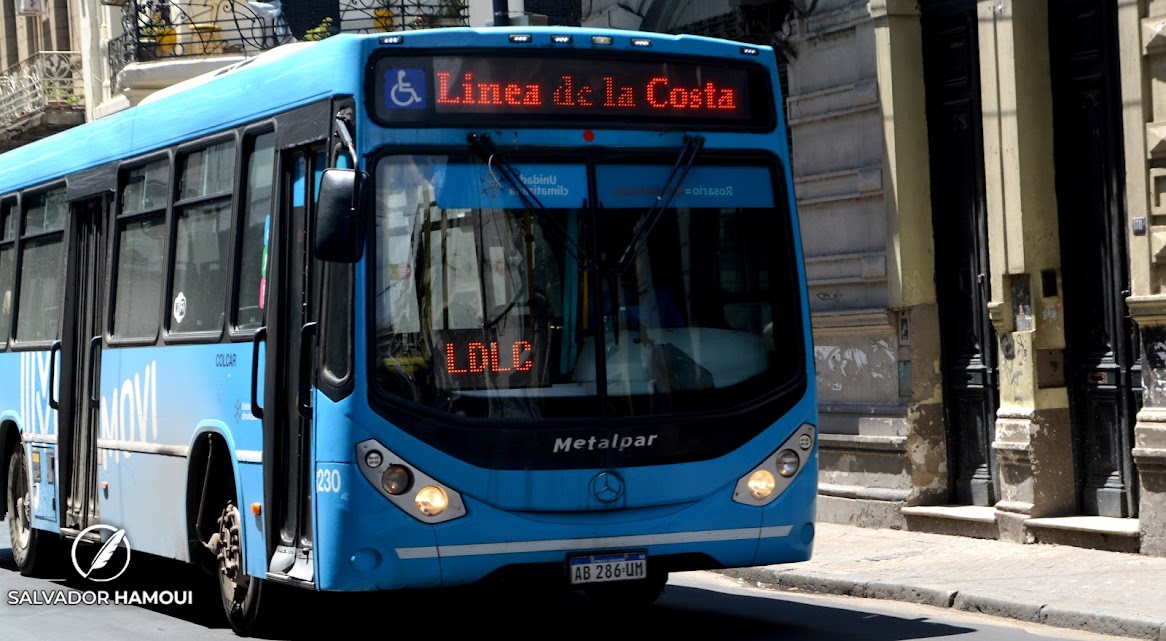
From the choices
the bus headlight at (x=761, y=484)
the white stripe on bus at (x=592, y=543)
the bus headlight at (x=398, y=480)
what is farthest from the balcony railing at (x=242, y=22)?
the bus headlight at (x=398, y=480)

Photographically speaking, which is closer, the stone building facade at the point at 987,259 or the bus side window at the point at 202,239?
the bus side window at the point at 202,239

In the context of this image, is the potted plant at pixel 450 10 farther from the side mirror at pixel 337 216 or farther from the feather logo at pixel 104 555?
the side mirror at pixel 337 216

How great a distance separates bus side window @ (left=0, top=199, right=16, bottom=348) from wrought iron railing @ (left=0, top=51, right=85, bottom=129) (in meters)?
16.0

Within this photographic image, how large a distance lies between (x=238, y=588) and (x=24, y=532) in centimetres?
429

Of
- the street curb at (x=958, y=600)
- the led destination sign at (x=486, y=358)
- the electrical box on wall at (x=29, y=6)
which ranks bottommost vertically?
the street curb at (x=958, y=600)

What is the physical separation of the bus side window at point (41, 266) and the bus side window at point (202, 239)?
2319 millimetres

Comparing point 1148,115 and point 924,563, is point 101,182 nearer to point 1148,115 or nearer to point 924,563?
point 924,563

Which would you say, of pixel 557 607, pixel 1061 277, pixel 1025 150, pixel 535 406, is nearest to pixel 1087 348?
pixel 1061 277

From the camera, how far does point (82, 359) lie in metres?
12.0

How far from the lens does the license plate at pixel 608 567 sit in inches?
333

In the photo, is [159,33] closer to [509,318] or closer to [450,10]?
[450,10]

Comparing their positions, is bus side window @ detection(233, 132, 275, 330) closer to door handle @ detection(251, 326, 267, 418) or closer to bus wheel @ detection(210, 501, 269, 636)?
door handle @ detection(251, 326, 267, 418)

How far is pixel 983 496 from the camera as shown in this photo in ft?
44.7

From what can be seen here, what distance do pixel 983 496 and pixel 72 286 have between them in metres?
6.59
